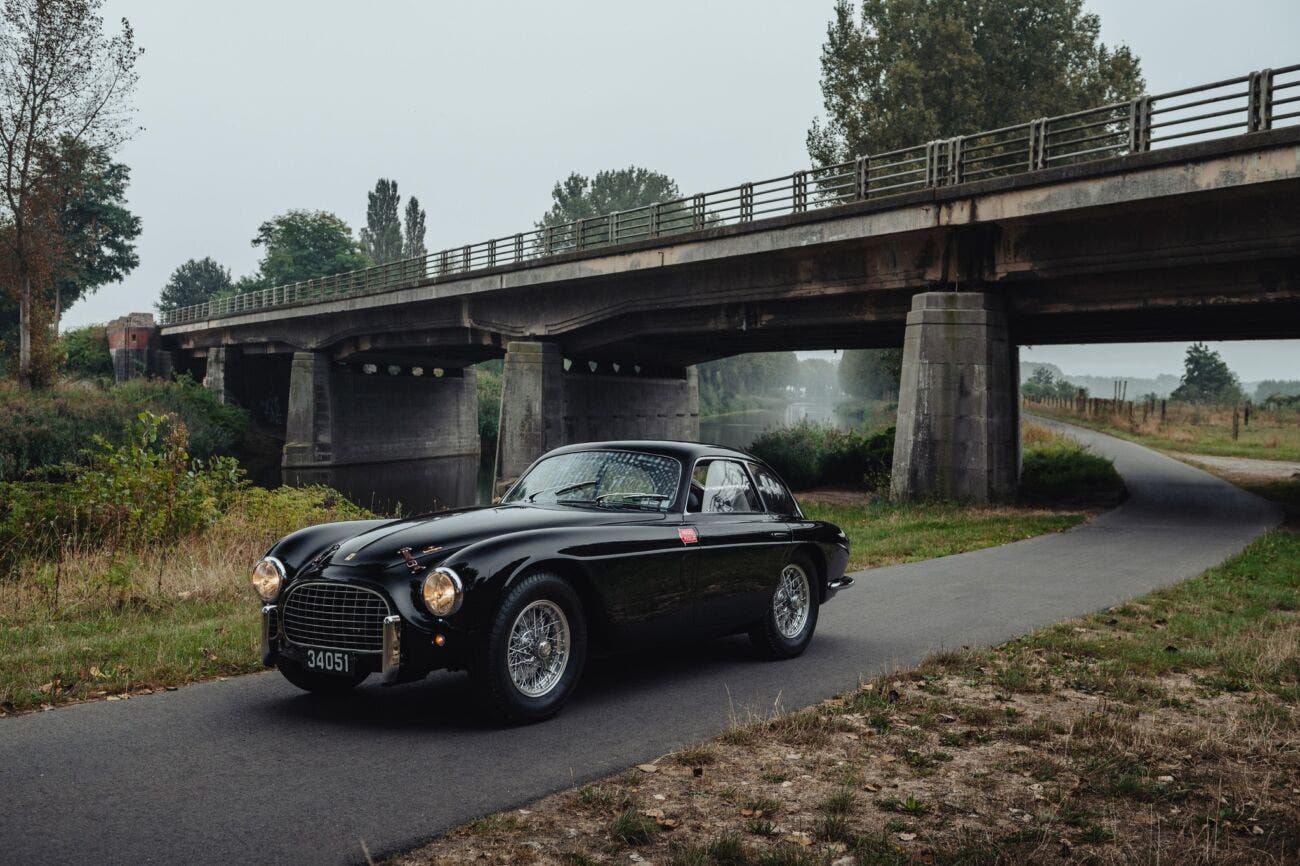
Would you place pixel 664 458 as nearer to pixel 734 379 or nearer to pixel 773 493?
pixel 773 493

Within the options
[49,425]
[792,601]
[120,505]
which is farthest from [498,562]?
[49,425]

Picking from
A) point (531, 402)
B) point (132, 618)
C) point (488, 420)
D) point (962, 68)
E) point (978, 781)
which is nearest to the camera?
point (978, 781)

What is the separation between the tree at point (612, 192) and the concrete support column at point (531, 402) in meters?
84.9

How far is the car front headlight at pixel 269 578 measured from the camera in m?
6.15

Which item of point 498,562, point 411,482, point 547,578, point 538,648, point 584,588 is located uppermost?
point 498,562

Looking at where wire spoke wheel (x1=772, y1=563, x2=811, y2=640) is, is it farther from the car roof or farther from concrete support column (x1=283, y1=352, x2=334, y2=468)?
concrete support column (x1=283, y1=352, x2=334, y2=468)

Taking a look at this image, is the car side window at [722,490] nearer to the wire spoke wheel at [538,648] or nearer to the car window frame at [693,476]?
the car window frame at [693,476]

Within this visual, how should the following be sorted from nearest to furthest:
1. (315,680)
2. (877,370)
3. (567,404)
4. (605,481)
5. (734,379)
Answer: (315,680)
(605,481)
(567,404)
(877,370)
(734,379)

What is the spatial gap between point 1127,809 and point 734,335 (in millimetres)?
27365

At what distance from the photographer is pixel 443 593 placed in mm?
5453

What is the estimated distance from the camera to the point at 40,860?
385cm

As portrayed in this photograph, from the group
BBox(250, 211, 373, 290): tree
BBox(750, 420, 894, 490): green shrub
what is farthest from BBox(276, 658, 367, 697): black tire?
BBox(250, 211, 373, 290): tree

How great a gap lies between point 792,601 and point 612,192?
115662 mm

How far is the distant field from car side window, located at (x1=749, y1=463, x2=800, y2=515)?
122ft
